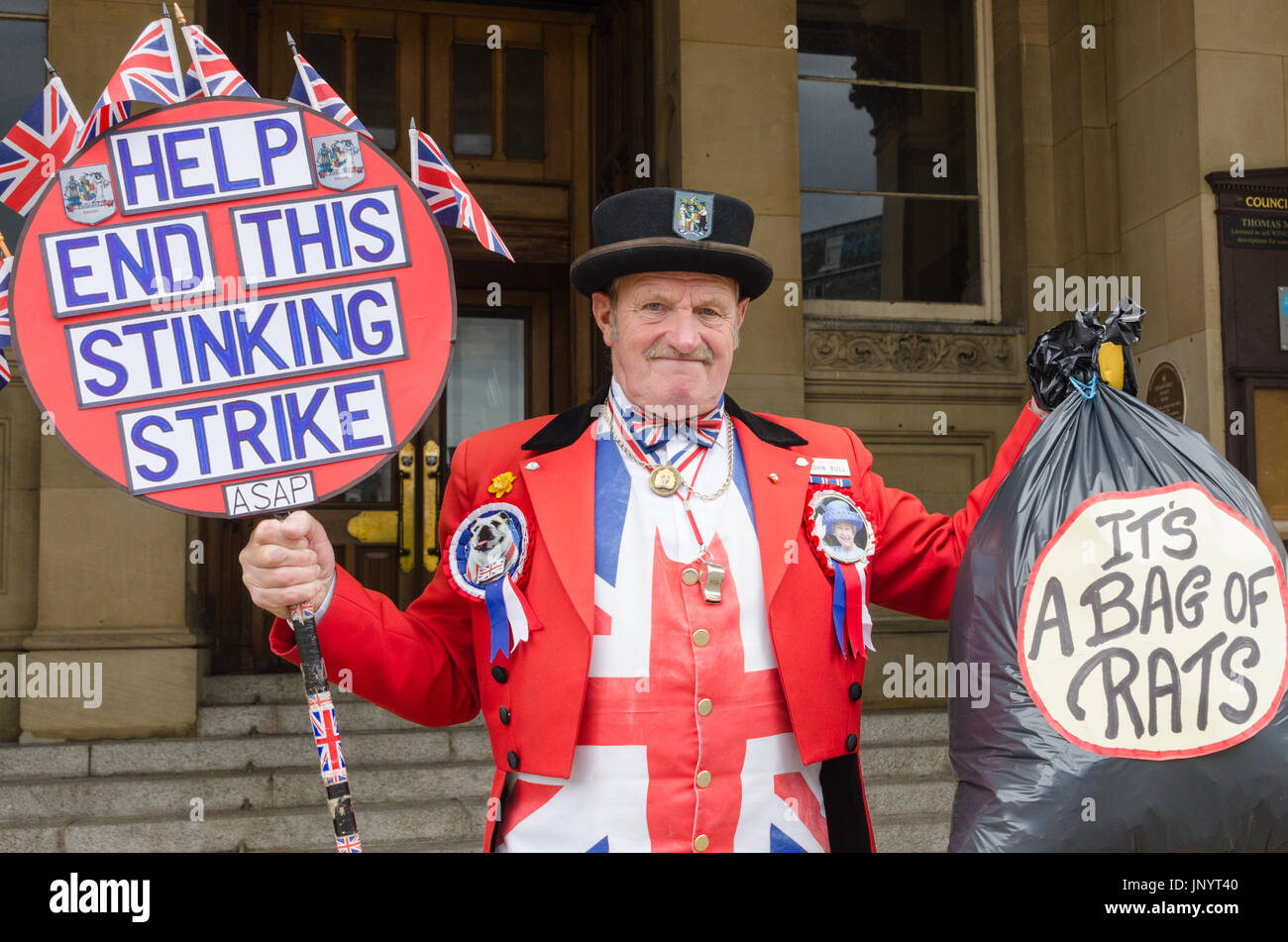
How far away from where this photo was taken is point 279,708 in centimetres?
496

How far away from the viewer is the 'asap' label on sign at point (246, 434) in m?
1.67

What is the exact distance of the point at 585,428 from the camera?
87.4 inches

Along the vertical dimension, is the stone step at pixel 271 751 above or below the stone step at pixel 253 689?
below

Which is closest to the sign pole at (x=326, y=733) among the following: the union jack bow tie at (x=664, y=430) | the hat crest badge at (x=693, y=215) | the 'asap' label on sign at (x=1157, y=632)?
the union jack bow tie at (x=664, y=430)

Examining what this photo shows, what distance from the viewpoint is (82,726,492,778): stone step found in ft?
15.1

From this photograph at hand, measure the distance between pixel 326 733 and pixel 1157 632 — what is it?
4.16 ft

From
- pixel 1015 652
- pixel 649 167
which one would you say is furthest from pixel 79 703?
pixel 1015 652

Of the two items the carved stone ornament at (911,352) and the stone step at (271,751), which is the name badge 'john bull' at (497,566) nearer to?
the stone step at (271,751)

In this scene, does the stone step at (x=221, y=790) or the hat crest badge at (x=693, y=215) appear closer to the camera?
the hat crest badge at (x=693, y=215)

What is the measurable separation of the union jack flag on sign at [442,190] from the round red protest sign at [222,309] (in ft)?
0.23

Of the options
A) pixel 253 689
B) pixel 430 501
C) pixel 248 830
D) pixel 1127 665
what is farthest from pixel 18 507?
pixel 1127 665

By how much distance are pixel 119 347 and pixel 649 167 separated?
4150 mm

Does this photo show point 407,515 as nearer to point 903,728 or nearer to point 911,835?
point 903,728

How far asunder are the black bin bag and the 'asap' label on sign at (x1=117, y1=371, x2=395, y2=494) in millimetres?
1048
